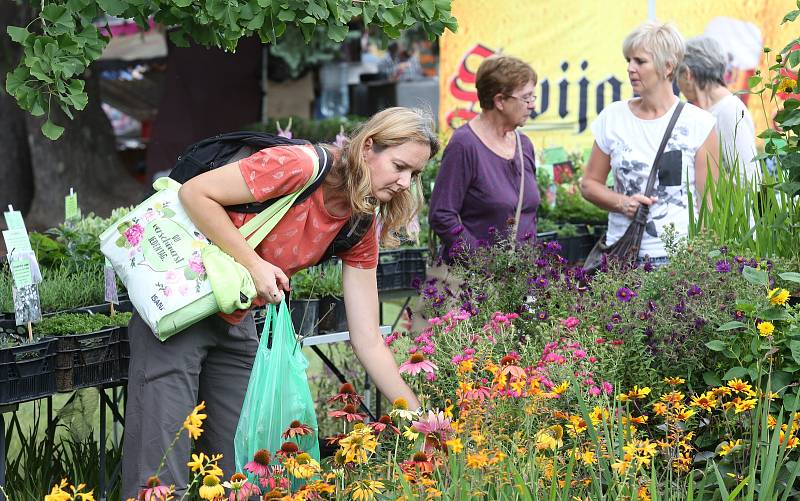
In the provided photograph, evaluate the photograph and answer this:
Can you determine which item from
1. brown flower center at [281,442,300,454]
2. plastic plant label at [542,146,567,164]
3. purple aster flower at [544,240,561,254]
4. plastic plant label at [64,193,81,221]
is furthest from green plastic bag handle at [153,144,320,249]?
plastic plant label at [542,146,567,164]

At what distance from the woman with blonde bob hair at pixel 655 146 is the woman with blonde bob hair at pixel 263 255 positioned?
1.53 metres

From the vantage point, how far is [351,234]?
268cm

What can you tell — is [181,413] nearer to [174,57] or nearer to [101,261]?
[101,261]

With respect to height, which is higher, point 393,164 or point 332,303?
point 393,164

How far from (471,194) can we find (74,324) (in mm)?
1601

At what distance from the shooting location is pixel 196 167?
257 cm

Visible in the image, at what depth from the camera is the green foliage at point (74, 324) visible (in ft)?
10.2

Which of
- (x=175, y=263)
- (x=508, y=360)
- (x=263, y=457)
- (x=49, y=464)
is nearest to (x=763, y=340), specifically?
(x=508, y=360)

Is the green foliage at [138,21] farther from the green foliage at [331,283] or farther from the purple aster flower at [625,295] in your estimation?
the green foliage at [331,283]

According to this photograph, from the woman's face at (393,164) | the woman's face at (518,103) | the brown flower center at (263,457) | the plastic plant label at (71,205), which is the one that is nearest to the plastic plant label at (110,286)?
the plastic plant label at (71,205)

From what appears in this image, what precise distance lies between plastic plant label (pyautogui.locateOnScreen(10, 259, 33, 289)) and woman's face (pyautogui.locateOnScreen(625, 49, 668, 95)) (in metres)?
2.37

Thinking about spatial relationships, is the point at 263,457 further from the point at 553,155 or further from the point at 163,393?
the point at 553,155

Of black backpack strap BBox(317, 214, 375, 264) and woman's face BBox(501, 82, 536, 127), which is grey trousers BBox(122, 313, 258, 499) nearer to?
black backpack strap BBox(317, 214, 375, 264)

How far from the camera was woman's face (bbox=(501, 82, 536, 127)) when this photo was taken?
13.3 ft
